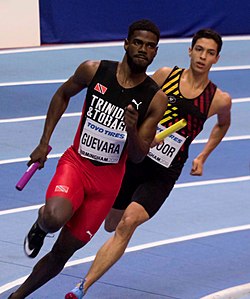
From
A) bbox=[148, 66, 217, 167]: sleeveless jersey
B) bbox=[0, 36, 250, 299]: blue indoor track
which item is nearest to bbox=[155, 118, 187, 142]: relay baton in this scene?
bbox=[148, 66, 217, 167]: sleeveless jersey

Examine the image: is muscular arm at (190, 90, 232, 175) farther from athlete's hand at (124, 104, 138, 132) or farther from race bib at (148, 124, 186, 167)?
athlete's hand at (124, 104, 138, 132)

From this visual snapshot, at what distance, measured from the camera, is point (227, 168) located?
10766mm

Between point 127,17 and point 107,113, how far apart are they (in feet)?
33.3

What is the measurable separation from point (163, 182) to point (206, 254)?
1155 mm

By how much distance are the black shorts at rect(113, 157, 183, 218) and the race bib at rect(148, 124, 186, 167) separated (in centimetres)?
4

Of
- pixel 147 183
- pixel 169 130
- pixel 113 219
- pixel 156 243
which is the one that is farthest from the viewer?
pixel 156 243

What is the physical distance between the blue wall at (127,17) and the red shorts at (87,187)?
923 cm

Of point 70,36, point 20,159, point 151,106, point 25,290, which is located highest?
point 151,106

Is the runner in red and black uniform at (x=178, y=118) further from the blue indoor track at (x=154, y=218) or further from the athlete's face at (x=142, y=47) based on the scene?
the athlete's face at (x=142, y=47)

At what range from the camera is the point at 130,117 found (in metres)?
6.08

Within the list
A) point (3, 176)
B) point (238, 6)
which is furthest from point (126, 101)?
point (238, 6)

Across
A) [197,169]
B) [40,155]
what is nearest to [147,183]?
[197,169]

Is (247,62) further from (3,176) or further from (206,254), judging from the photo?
(206,254)

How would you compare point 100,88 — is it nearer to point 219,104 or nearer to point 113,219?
point 219,104
